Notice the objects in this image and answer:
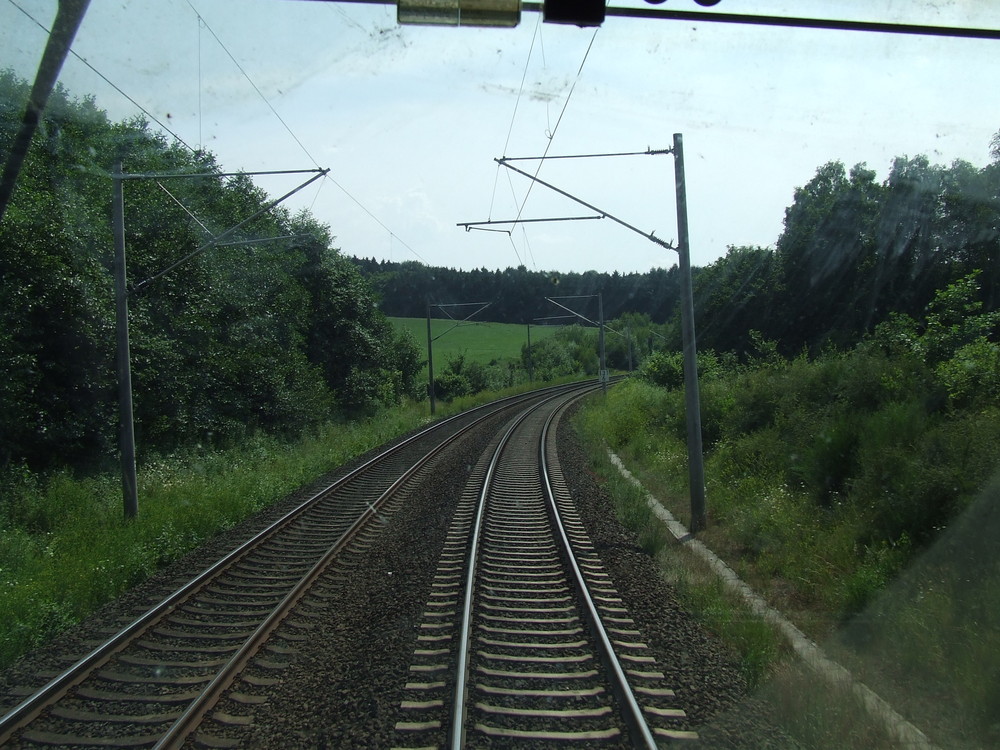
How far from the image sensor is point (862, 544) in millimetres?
8523

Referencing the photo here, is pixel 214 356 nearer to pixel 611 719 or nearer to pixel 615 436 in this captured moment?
pixel 615 436

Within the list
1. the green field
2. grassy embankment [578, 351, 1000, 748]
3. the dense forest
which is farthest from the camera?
the green field

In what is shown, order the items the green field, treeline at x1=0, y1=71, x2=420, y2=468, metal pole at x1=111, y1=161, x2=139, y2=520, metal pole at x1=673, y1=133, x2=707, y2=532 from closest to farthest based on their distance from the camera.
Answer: metal pole at x1=673, y1=133, x2=707, y2=532
metal pole at x1=111, y1=161, x2=139, y2=520
treeline at x1=0, y1=71, x2=420, y2=468
the green field

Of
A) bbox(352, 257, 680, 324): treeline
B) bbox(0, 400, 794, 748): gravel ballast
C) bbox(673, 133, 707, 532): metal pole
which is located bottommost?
bbox(0, 400, 794, 748): gravel ballast

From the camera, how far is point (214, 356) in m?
A: 22.3

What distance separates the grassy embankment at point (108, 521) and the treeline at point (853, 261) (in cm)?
1334

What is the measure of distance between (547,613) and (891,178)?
26913 mm

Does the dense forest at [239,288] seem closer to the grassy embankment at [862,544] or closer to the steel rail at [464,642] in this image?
the grassy embankment at [862,544]

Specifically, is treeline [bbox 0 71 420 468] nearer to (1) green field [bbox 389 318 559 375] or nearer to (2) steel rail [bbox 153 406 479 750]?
(2) steel rail [bbox 153 406 479 750]

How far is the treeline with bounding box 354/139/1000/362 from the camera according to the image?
73.0ft

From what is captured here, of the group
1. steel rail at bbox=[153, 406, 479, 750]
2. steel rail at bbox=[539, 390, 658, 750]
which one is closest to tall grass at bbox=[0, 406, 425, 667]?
steel rail at bbox=[153, 406, 479, 750]

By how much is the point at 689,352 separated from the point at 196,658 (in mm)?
8548

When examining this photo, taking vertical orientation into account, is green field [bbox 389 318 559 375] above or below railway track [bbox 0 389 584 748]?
above

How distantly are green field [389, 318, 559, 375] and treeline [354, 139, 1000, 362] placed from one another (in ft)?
58.5
